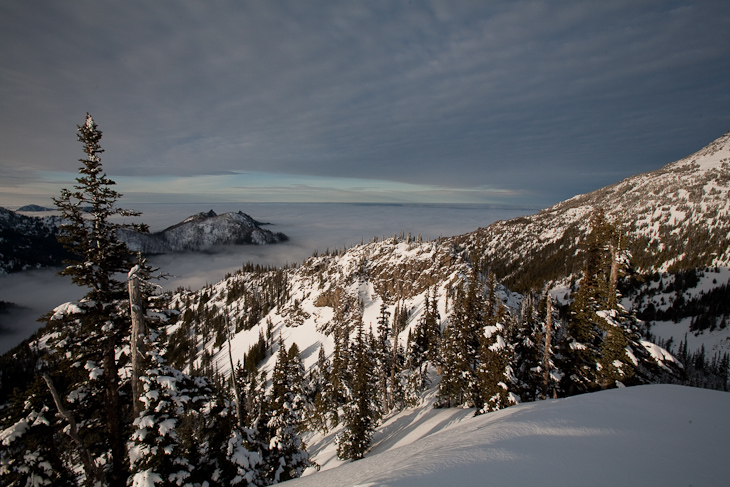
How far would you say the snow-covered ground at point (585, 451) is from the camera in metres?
5.55

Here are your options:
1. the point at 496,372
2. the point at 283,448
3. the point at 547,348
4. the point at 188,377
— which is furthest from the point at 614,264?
the point at 188,377

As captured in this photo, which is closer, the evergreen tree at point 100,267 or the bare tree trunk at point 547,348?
the evergreen tree at point 100,267

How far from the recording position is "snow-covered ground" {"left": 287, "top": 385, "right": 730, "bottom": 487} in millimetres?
5555

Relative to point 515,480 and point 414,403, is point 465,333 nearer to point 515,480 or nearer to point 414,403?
point 414,403

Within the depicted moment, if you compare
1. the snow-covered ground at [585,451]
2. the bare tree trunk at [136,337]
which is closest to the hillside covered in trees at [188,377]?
the bare tree trunk at [136,337]

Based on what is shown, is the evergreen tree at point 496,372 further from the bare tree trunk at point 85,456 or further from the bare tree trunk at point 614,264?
the bare tree trunk at point 85,456

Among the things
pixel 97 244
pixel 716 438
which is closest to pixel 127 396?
pixel 97 244

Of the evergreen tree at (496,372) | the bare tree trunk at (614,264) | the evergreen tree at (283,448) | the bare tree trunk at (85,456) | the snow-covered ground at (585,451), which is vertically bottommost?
the evergreen tree at (283,448)

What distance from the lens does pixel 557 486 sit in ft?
17.1

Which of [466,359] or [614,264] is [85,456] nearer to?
[614,264]

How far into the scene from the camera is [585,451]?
21.6ft

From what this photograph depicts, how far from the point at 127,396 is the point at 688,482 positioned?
17297 millimetres

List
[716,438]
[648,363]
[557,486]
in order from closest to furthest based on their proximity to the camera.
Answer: [557,486], [716,438], [648,363]

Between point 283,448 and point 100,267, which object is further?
point 283,448
